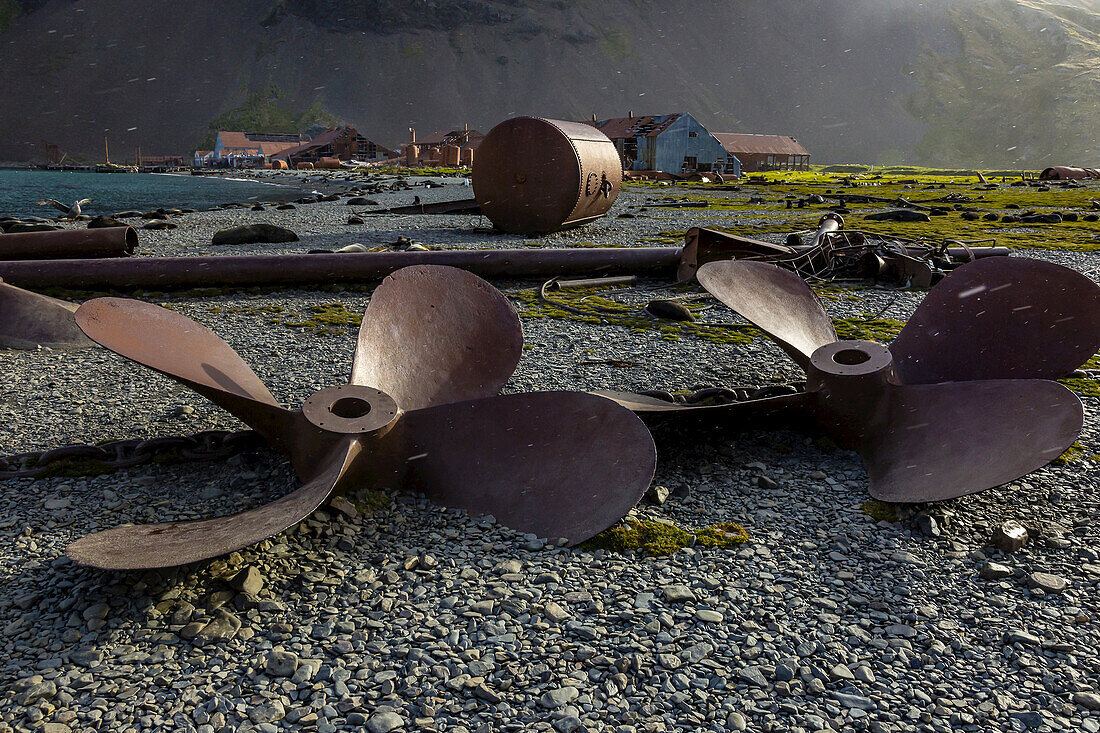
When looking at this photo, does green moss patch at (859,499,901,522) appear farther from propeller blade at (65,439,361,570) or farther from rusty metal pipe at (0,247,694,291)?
rusty metal pipe at (0,247,694,291)

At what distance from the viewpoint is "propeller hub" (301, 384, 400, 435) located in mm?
3367

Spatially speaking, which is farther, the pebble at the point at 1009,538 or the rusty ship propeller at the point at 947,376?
the rusty ship propeller at the point at 947,376

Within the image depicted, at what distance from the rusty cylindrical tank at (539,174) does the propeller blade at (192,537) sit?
9673 mm

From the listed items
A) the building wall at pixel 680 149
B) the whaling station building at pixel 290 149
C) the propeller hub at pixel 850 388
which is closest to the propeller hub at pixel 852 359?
the propeller hub at pixel 850 388

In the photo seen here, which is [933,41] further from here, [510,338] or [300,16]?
[510,338]

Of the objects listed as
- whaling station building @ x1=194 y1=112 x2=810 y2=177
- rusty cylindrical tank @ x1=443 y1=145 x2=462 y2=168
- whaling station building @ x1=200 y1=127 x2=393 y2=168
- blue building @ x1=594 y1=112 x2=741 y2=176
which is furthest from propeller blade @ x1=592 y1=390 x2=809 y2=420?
whaling station building @ x1=200 y1=127 x2=393 y2=168

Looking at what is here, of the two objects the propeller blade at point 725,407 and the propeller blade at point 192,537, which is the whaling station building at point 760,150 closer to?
the propeller blade at point 725,407

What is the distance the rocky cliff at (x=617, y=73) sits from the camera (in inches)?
4815

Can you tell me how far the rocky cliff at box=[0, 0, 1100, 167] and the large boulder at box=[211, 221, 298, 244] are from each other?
106m

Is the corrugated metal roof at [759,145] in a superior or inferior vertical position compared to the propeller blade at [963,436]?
superior

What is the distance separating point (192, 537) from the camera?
273 cm

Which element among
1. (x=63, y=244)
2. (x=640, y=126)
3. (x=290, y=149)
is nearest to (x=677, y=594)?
(x=63, y=244)

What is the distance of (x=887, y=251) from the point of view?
29.8 ft

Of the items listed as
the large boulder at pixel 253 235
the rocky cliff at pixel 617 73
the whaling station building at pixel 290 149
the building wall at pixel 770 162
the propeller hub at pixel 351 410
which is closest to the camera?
the propeller hub at pixel 351 410
